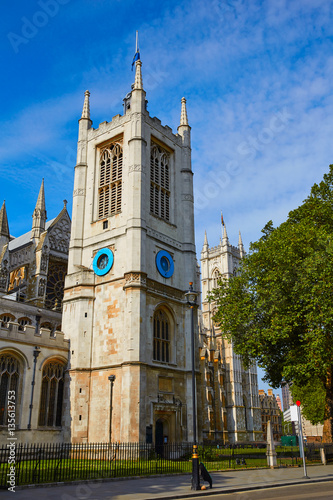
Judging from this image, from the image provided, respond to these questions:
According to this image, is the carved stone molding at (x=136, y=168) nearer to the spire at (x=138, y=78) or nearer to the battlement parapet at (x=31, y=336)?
the spire at (x=138, y=78)

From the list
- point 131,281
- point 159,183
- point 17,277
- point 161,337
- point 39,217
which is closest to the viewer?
point 131,281

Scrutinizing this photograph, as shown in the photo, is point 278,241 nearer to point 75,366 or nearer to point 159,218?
point 159,218

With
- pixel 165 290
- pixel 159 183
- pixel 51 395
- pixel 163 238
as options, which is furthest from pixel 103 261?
pixel 51 395

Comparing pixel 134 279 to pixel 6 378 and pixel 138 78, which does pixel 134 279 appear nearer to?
pixel 6 378

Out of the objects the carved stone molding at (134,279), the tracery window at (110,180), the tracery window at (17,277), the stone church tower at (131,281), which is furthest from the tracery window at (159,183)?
the tracery window at (17,277)

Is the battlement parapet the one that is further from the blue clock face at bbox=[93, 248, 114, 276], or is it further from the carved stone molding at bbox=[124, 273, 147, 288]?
the carved stone molding at bbox=[124, 273, 147, 288]

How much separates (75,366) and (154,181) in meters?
15.1

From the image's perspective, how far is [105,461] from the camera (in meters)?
24.1

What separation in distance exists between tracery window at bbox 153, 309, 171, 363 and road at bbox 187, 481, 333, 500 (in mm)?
15407

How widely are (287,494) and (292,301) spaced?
13.4m

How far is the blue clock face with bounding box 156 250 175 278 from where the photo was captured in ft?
106

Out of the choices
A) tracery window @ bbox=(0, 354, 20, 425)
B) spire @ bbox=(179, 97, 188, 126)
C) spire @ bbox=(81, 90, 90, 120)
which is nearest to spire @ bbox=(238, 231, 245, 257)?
spire @ bbox=(179, 97, 188, 126)

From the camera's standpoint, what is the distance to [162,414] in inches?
1150

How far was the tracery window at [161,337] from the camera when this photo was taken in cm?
3037
